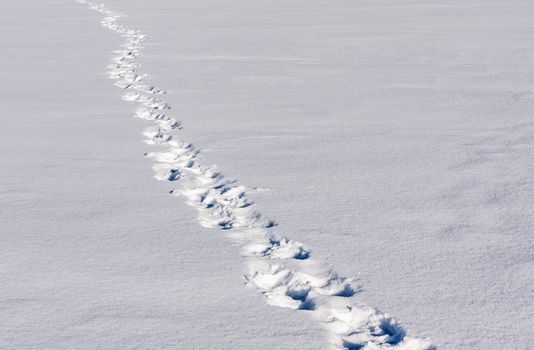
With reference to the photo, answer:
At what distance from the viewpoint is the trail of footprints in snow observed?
8.27 ft

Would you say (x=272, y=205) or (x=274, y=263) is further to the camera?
(x=272, y=205)

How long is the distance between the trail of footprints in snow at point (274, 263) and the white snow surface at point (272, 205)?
A: 0.04 feet

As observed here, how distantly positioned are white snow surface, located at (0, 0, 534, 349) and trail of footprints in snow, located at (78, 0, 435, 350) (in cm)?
1

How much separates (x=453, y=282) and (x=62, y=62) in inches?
307

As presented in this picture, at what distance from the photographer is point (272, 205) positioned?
3803mm

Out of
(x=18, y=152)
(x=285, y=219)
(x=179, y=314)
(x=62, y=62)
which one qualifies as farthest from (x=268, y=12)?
(x=179, y=314)

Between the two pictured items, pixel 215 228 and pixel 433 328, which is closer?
pixel 433 328

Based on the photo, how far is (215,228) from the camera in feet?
11.5

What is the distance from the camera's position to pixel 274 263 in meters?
3.10

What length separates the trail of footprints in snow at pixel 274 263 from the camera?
2.52 meters

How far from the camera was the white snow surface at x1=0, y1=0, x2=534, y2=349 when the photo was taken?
8.45 ft

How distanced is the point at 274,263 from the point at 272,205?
29.1 inches

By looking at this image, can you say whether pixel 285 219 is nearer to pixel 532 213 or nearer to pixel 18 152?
pixel 532 213

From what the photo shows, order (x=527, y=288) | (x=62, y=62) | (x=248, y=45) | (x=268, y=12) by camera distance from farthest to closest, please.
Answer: (x=268, y=12) → (x=248, y=45) → (x=62, y=62) → (x=527, y=288)
